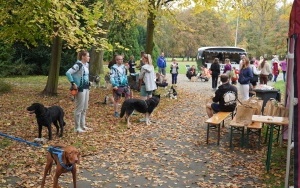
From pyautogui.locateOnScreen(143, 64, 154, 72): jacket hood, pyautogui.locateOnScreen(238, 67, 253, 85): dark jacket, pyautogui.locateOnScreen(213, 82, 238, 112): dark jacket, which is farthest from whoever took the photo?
pyautogui.locateOnScreen(238, 67, 253, 85): dark jacket

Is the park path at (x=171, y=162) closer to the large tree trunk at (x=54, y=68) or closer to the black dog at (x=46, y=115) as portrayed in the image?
the black dog at (x=46, y=115)

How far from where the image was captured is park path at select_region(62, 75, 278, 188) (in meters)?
5.99

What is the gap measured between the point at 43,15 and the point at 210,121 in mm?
4450

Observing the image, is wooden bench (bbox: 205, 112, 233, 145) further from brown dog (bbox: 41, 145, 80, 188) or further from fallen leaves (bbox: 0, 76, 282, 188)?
brown dog (bbox: 41, 145, 80, 188)

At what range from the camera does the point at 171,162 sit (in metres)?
7.07

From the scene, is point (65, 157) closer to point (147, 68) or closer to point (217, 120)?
point (217, 120)

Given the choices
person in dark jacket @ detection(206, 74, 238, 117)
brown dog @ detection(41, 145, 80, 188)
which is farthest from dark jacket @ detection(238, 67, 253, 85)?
brown dog @ detection(41, 145, 80, 188)

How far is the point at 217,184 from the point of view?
5922 mm

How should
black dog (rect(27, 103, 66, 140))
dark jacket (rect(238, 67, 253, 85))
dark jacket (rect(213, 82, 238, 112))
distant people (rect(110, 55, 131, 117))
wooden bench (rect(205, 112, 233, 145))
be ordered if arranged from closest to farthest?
black dog (rect(27, 103, 66, 140)) → wooden bench (rect(205, 112, 233, 145)) → dark jacket (rect(213, 82, 238, 112)) → distant people (rect(110, 55, 131, 117)) → dark jacket (rect(238, 67, 253, 85))

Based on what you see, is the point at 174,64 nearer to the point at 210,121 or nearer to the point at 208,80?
the point at 208,80

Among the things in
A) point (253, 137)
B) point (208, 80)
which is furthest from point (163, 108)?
point (208, 80)

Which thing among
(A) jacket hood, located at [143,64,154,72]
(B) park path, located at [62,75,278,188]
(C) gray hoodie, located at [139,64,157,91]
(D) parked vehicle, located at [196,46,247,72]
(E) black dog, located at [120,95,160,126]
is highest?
(D) parked vehicle, located at [196,46,247,72]

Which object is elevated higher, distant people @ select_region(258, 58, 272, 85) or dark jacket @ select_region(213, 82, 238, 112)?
distant people @ select_region(258, 58, 272, 85)

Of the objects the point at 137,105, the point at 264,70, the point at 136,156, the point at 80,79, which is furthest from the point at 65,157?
the point at 264,70
